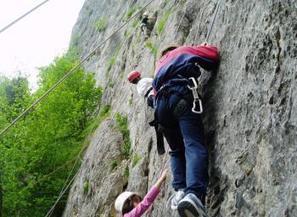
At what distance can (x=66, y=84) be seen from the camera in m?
25.0

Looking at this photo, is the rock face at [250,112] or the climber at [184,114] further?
the climber at [184,114]

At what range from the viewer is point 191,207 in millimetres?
4699

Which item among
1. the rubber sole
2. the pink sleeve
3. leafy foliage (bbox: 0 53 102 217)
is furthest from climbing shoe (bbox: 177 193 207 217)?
leafy foliage (bbox: 0 53 102 217)

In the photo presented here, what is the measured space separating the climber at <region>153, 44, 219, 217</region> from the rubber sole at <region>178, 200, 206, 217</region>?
6.4 inches

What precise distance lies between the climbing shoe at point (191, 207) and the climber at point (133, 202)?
1.91 m

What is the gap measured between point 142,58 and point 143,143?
5.31 meters

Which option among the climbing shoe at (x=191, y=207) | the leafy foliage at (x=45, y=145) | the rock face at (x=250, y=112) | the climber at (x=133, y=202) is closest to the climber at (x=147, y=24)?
the leafy foliage at (x=45, y=145)

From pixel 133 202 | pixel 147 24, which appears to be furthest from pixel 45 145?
pixel 133 202

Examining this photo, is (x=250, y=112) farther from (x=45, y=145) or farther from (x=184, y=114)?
(x=45, y=145)

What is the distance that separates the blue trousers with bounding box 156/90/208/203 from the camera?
5061mm

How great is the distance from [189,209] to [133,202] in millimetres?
2816

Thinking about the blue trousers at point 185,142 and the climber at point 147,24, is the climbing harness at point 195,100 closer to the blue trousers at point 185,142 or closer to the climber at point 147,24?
the blue trousers at point 185,142

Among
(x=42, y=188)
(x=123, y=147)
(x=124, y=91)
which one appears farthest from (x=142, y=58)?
(x=42, y=188)

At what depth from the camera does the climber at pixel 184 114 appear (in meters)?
5.15
